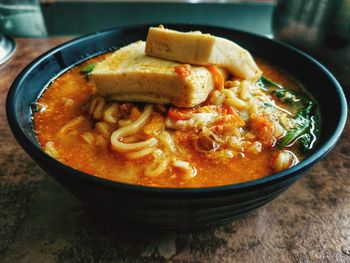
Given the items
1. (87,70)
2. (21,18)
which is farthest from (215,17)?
(87,70)

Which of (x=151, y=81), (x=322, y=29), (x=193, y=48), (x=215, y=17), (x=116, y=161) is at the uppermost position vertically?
(x=193, y=48)

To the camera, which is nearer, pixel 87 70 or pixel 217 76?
pixel 217 76

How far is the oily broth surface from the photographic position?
171cm

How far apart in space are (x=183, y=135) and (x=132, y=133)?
10.9 inches

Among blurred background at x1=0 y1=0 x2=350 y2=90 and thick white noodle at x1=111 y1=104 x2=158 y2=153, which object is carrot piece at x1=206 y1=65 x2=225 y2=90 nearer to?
thick white noodle at x1=111 y1=104 x2=158 y2=153

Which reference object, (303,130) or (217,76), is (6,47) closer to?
(217,76)

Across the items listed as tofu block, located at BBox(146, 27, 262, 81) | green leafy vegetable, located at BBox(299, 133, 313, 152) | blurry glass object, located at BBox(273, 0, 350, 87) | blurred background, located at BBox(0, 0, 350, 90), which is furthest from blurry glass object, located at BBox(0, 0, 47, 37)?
green leafy vegetable, located at BBox(299, 133, 313, 152)

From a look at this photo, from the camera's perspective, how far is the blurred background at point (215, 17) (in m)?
2.98

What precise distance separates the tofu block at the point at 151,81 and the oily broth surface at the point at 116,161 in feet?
0.73

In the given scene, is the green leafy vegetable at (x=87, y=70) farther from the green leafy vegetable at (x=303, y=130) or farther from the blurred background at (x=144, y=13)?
the blurred background at (x=144, y=13)

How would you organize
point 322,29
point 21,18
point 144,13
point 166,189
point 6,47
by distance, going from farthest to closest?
point 144,13 → point 21,18 → point 6,47 → point 322,29 → point 166,189

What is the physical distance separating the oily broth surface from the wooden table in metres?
0.33

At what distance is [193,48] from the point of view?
6.15 feet

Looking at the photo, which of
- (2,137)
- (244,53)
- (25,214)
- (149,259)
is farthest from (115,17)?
(149,259)
